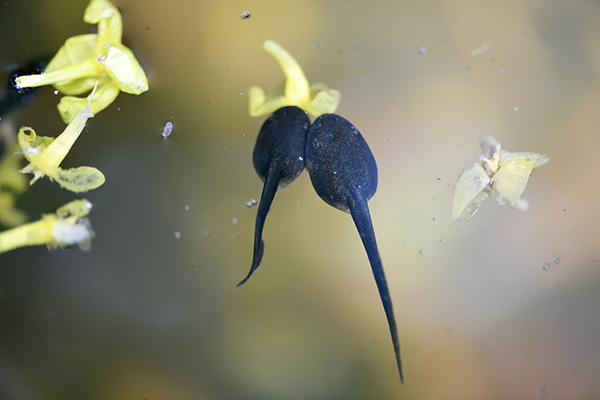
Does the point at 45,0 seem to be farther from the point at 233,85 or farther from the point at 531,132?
the point at 531,132

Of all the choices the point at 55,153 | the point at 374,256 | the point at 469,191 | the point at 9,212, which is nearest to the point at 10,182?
the point at 9,212

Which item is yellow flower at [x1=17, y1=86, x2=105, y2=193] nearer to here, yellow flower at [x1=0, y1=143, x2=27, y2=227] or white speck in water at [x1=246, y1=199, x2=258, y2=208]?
yellow flower at [x1=0, y1=143, x2=27, y2=227]

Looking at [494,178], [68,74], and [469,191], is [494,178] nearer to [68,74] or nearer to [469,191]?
[469,191]

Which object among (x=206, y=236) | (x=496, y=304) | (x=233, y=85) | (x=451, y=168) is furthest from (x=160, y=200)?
(x=496, y=304)

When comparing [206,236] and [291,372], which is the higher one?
[206,236]

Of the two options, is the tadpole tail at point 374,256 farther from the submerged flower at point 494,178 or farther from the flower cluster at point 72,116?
the flower cluster at point 72,116

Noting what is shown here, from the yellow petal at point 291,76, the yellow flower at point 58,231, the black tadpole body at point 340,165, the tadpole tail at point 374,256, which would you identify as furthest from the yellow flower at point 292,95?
the yellow flower at point 58,231
